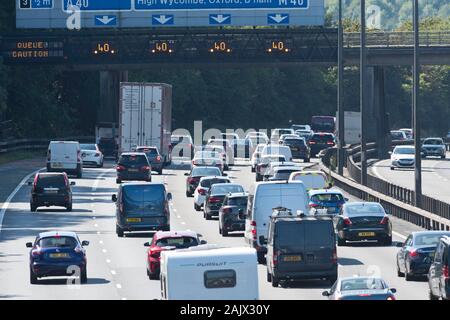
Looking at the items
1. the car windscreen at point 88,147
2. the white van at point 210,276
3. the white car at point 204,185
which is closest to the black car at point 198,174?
the white car at point 204,185

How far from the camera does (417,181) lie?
2194 inches

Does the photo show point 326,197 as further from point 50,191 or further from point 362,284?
point 362,284

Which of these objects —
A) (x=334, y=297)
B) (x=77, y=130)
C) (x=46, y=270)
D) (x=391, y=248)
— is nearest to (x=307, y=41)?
(x=77, y=130)

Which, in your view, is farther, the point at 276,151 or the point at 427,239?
the point at 276,151

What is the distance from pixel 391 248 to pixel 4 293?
14.1 m

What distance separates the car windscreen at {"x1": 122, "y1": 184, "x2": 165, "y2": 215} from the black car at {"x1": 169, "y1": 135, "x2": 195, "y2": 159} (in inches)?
1876

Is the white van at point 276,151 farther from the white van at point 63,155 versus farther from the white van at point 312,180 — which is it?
the white van at point 312,180

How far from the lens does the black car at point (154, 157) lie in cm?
7899

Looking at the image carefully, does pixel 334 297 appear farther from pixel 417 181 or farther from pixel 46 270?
pixel 417 181

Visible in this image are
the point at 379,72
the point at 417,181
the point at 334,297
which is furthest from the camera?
the point at 379,72

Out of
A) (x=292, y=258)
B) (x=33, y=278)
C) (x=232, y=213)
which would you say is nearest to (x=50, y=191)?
(x=232, y=213)

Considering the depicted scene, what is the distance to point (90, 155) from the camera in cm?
8750

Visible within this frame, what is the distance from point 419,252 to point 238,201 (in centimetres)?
1438

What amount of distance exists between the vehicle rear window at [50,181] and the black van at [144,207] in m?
8.83
